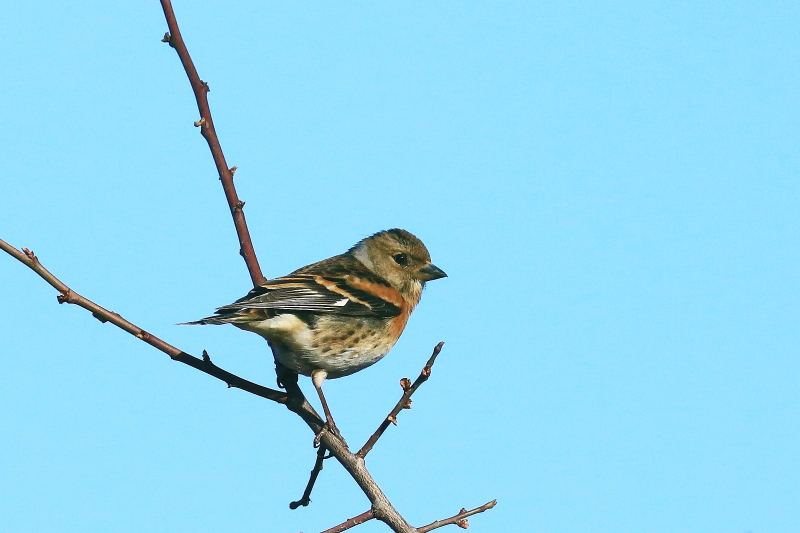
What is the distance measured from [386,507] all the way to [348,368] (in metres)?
2.08

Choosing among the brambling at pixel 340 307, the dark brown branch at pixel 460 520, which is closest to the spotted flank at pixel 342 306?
the brambling at pixel 340 307

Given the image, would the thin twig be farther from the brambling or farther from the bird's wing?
the bird's wing

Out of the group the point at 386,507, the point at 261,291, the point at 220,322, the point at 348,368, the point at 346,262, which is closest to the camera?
the point at 386,507

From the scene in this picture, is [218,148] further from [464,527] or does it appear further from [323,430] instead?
[464,527]

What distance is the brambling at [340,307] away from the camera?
665cm

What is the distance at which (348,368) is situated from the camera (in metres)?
7.18

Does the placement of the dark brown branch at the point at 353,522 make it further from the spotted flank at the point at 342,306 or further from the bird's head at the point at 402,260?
the bird's head at the point at 402,260

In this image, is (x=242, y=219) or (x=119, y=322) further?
(x=242, y=219)

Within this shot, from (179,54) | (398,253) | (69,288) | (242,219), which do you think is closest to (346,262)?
(398,253)

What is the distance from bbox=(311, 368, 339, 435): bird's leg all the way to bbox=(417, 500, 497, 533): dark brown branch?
1.14m

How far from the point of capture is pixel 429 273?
855cm

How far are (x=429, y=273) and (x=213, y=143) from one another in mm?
3048

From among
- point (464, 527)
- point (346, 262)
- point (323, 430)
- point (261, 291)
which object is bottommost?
point (464, 527)

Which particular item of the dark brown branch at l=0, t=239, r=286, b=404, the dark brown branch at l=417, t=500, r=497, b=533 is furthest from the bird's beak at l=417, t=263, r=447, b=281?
the dark brown branch at l=417, t=500, r=497, b=533
